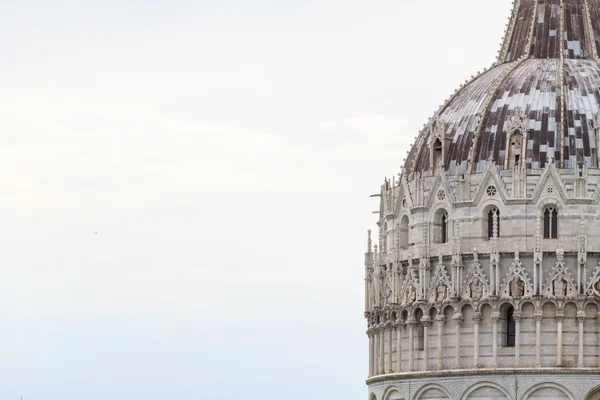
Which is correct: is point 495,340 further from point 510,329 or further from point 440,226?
point 440,226

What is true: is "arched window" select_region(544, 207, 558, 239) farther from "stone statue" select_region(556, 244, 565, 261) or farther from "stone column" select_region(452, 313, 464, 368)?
"stone column" select_region(452, 313, 464, 368)

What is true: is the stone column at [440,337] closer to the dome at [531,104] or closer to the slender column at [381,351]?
the slender column at [381,351]

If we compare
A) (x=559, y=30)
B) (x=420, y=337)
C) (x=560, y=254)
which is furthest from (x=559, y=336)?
(x=559, y=30)

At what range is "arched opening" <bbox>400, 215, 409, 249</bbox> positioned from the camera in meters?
89.1

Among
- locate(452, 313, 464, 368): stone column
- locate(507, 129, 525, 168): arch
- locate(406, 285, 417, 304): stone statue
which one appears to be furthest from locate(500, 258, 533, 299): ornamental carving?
locate(406, 285, 417, 304): stone statue

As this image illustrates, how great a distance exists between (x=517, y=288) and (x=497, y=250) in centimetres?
193

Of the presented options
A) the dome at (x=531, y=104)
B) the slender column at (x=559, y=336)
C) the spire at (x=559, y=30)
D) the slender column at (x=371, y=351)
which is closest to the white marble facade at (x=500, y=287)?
the slender column at (x=559, y=336)

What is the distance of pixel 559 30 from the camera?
305 feet

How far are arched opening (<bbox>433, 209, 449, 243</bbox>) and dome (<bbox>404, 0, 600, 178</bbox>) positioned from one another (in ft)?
6.84

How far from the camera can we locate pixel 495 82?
297 feet

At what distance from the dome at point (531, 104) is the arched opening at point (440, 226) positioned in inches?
82.0

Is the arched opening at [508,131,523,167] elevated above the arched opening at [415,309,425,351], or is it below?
above

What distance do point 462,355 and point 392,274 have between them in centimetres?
577

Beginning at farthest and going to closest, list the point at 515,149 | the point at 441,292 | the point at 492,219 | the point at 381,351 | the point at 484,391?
1. the point at 381,351
2. the point at 515,149
3. the point at 441,292
4. the point at 492,219
5. the point at 484,391
